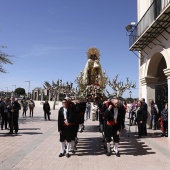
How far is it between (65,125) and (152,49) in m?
7.94

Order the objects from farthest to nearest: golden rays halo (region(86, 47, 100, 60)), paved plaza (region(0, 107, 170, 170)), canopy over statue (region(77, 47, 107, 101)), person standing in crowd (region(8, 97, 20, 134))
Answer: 1. golden rays halo (region(86, 47, 100, 60))
2. person standing in crowd (region(8, 97, 20, 134))
3. canopy over statue (region(77, 47, 107, 101))
4. paved plaza (region(0, 107, 170, 170))

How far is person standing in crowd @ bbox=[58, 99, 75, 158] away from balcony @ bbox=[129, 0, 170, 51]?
532 centimetres

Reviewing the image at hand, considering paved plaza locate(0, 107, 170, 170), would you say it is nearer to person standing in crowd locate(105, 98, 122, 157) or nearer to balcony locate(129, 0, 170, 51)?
person standing in crowd locate(105, 98, 122, 157)

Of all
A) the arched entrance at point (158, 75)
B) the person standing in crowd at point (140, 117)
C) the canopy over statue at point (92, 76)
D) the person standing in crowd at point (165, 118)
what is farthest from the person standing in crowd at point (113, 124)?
the arched entrance at point (158, 75)

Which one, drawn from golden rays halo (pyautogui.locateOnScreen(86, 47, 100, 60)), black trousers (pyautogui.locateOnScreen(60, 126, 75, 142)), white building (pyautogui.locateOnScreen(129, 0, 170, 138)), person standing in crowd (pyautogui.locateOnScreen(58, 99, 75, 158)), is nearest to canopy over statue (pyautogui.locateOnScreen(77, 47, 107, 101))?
golden rays halo (pyautogui.locateOnScreen(86, 47, 100, 60))

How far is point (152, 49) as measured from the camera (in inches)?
551

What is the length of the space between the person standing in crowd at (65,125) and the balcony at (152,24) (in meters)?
5.32

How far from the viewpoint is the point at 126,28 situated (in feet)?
55.0

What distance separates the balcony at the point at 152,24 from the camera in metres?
10.8

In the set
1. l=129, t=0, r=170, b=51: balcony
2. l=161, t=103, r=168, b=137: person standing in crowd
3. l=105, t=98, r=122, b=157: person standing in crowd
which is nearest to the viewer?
l=105, t=98, r=122, b=157: person standing in crowd

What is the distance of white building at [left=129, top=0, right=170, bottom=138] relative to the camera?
470 inches

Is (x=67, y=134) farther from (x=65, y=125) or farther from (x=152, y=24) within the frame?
(x=152, y=24)

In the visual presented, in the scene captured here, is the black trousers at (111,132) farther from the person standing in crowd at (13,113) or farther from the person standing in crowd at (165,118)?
the person standing in crowd at (13,113)

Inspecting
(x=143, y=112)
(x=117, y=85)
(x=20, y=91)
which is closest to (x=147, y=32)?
(x=143, y=112)
